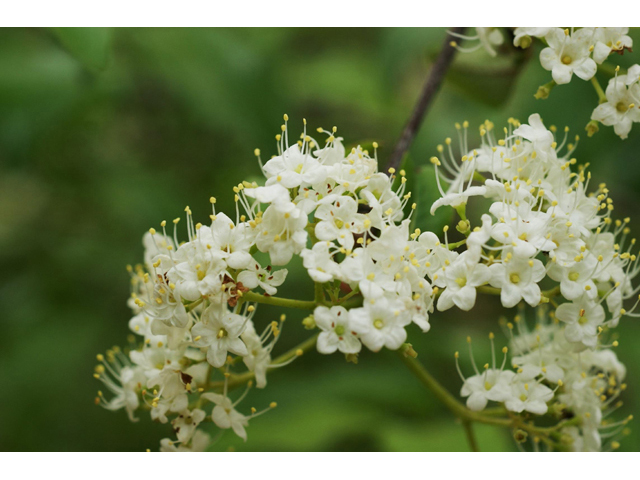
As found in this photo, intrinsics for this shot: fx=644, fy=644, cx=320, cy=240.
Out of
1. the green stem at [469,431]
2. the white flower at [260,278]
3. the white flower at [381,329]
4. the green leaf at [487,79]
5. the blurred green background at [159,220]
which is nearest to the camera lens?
the white flower at [381,329]

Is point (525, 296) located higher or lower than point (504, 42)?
lower

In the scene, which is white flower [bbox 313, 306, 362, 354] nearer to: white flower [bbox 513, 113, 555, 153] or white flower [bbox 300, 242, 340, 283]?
white flower [bbox 300, 242, 340, 283]

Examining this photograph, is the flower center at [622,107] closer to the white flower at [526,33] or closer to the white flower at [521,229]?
the white flower at [526,33]

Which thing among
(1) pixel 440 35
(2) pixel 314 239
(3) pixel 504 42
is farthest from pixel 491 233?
(1) pixel 440 35

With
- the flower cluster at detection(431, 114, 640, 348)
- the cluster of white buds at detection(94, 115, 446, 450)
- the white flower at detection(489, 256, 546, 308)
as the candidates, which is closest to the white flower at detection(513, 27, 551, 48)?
the flower cluster at detection(431, 114, 640, 348)

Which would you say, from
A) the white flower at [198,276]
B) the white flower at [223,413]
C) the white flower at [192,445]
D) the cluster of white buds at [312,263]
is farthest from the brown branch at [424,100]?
the white flower at [192,445]

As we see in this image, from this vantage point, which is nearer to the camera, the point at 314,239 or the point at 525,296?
the point at 525,296
